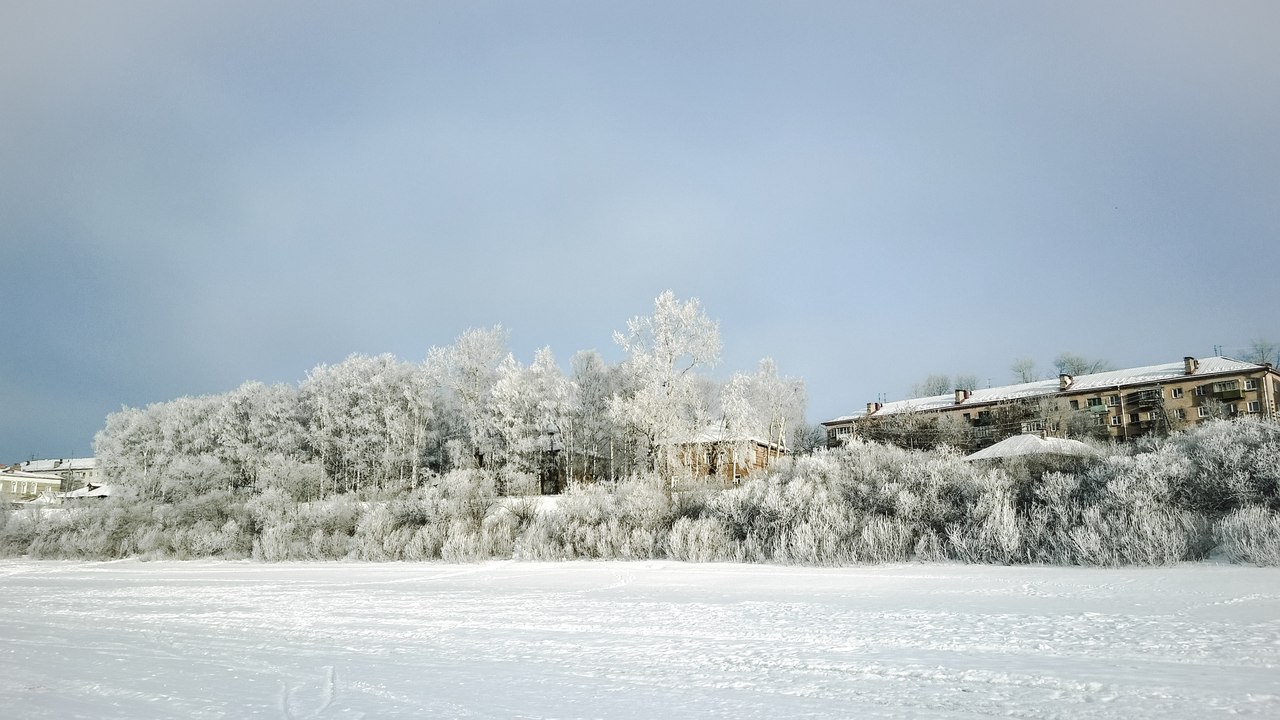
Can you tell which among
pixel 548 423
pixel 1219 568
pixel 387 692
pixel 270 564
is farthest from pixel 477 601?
pixel 548 423

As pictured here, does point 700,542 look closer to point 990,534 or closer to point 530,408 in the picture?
point 990,534

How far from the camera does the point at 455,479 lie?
2350 cm

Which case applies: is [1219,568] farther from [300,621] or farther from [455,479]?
[455,479]

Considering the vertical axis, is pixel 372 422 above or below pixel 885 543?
above

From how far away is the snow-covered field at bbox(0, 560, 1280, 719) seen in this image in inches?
177

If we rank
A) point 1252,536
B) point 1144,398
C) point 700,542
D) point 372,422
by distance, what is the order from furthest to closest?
1. point 1144,398
2. point 372,422
3. point 700,542
4. point 1252,536

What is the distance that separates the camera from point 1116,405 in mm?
60438

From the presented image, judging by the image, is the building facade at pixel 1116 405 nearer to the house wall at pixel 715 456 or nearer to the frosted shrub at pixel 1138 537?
the house wall at pixel 715 456

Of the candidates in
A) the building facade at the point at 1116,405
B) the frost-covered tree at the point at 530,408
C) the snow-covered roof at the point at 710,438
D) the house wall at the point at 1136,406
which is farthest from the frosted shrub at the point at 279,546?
the house wall at the point at 1136,406

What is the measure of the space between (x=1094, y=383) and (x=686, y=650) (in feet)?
223

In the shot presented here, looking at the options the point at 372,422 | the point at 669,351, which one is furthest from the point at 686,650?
the point at 372,422

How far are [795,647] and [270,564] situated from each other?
1819cm

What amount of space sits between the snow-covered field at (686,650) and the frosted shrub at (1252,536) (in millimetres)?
597

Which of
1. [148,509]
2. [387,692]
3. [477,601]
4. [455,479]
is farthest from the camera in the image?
[148,509]
